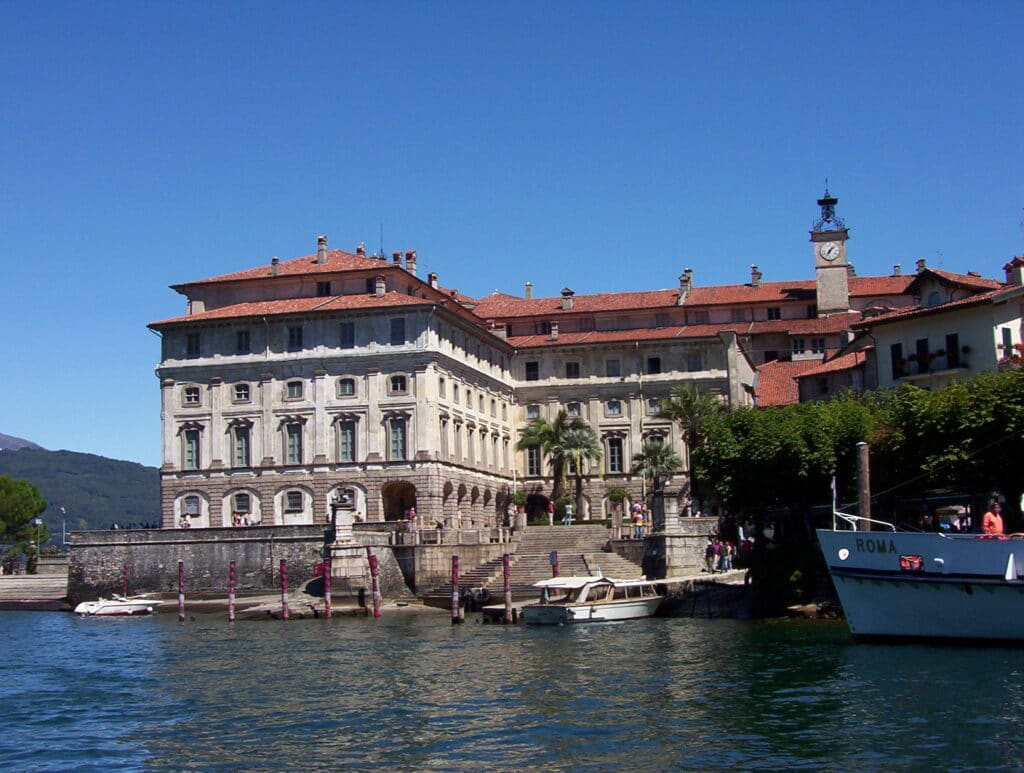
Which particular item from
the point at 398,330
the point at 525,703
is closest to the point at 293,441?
the point at 398,330

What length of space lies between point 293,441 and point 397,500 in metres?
6.39

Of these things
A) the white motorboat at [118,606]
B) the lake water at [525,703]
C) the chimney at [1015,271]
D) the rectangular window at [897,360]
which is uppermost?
the chimney at [1015,271]

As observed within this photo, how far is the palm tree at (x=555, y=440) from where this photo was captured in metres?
78.7

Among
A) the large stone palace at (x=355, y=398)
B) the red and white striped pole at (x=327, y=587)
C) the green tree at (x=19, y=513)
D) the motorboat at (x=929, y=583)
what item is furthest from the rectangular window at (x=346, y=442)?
the green tree at (x=19, y=513)

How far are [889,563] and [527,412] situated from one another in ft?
173

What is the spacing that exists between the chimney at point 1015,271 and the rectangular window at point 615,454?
3186 cm

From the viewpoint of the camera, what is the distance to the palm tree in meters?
78.7

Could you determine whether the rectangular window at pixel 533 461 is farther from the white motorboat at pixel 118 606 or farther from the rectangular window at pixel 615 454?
the white motorboat at pixel 118 606

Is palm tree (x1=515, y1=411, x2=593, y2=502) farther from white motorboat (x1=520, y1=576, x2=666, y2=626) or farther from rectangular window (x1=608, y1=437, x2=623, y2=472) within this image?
white motorboat (x1=520, y1=576, x2=666, y2=626)

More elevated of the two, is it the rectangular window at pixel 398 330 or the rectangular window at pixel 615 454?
the rectangular window at pixel 398 330

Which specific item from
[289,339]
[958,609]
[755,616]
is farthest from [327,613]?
[958,609]

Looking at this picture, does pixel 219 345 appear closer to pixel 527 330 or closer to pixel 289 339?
pixel 289 339

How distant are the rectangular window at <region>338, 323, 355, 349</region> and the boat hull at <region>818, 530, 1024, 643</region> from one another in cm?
3985

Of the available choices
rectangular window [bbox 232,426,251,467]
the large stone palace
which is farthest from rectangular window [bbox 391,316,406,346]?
rectangular window [bbox 232,426,251,467]
